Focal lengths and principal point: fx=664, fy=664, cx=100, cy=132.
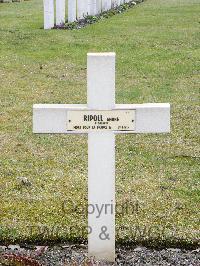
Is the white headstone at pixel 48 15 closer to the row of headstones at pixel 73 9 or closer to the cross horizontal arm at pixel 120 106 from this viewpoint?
the row of headstones at pixel 73 9

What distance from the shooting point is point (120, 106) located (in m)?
3.59

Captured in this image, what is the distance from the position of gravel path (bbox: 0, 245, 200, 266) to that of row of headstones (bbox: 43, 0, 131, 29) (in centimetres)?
985

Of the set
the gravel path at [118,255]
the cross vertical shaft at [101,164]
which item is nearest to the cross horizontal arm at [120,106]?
the cross vertical shaft at [101,164]

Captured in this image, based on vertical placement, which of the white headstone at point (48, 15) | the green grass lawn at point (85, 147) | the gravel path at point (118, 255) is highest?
the white headstone at point (48, 15)

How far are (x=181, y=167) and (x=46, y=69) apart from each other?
4.67m

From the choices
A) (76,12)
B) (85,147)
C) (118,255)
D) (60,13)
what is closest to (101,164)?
(118,255)

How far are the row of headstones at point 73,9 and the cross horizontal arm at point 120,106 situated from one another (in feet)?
32.5

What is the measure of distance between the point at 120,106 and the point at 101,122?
134 millimetres

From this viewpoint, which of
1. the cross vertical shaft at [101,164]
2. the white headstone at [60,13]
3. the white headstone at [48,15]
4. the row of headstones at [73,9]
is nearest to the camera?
the cross vertical shaft at [101,164]

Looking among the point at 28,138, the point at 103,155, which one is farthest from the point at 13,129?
the point at 103,155

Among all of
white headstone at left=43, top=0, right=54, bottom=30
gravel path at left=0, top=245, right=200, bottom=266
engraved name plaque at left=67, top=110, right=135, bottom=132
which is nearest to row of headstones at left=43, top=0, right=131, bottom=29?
white headstone at left=43, top=0, right=54, bottom=30

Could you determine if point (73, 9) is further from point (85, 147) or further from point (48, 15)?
point (85, 147)

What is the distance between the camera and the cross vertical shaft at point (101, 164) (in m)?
3.51

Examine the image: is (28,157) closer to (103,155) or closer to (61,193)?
(61,193)
